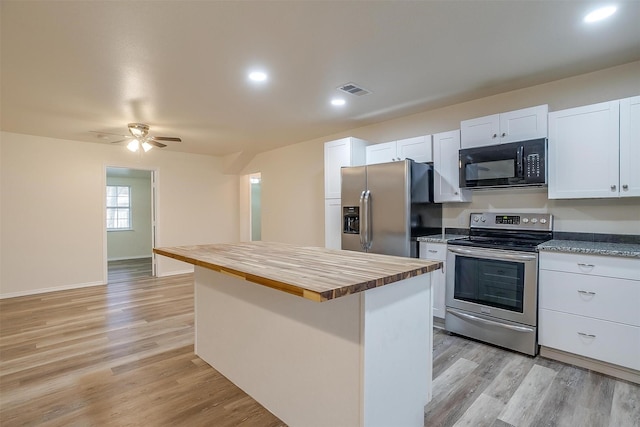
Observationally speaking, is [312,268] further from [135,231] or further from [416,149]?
[135,231]

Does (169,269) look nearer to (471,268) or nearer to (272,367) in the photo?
(272,367)

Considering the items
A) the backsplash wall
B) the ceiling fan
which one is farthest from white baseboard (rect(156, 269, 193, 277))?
the backsplash wall

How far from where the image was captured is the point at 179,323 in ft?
11.7

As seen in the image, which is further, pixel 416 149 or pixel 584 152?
pixel 416 149

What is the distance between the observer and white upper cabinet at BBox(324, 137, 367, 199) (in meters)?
4.14

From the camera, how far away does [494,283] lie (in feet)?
9.36

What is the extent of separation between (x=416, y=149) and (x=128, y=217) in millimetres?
7937

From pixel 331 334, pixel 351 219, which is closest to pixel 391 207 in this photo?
pixel 351 219

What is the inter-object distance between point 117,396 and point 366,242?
2629 mm

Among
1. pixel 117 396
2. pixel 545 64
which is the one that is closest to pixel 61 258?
pixel 117 396

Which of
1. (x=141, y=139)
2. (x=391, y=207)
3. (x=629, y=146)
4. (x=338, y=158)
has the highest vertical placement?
(x=141, y=139)

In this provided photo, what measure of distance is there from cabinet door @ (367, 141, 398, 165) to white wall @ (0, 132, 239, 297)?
4.18 m

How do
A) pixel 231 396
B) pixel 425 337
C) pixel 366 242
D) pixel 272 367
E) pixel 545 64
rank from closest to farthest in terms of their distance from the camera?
1. pixel 425 337
2. pixel 272 367
3. pixel 231 396
4. pixel 545 64
5. pixel 366 242

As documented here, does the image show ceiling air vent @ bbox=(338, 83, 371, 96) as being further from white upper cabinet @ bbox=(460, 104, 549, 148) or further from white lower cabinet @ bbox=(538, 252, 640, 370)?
white lower cabinet @ bbox=(538, 252, 640, 370)
